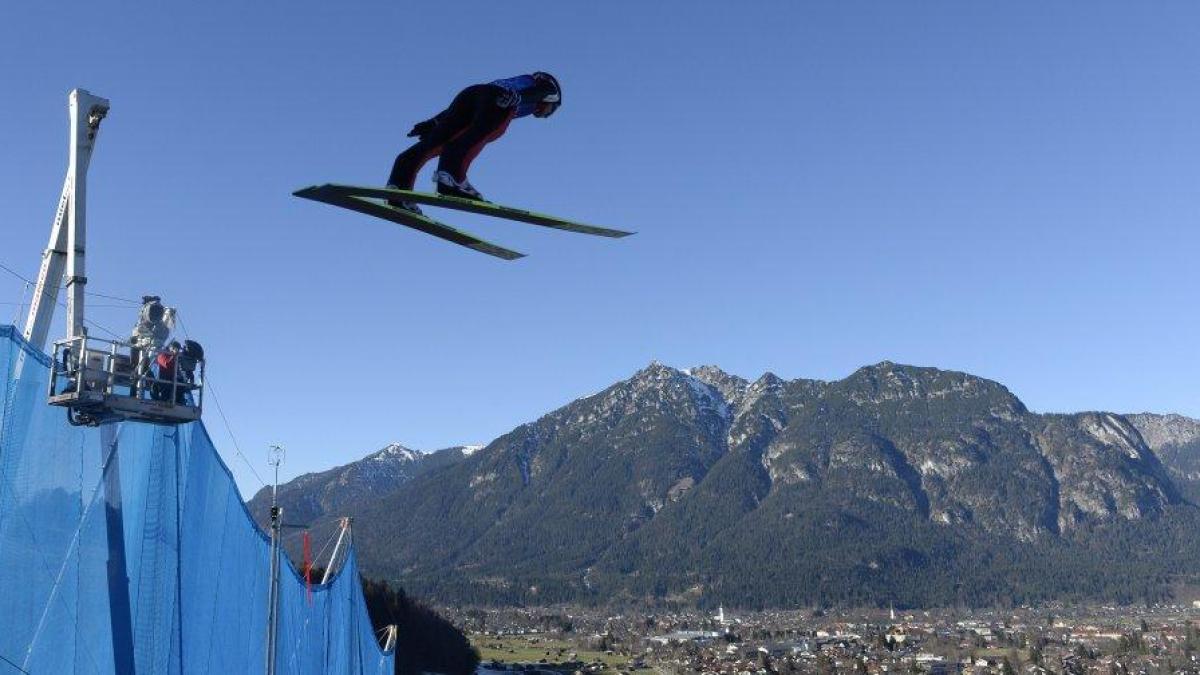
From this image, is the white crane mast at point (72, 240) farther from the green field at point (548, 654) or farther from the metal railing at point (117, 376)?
the green field at point (548, 654)

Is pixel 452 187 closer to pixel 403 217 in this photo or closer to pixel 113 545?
pixel 403 217

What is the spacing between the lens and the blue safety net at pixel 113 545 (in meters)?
12.9

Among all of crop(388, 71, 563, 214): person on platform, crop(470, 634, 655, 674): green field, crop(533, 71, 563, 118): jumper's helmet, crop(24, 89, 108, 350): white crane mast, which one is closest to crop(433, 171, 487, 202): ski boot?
crop(388, 71, 563, 214): person on platform

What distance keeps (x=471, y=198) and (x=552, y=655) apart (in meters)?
157

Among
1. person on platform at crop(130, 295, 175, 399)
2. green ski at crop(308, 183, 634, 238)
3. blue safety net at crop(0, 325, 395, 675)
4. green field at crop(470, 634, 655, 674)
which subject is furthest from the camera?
green field at crop(470, 634, 655, 674)

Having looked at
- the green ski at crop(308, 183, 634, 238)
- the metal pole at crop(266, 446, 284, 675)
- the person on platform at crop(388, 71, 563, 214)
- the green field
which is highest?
the person on platform at crop(388, 71, 563, 214)

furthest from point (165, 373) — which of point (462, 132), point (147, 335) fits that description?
point (462, 132)

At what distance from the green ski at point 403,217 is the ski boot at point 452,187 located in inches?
19.0

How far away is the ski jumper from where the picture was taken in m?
11.5

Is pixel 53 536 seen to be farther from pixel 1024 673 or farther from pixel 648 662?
pixel 648 662

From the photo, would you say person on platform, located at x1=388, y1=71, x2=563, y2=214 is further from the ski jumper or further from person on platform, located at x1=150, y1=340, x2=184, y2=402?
person on platform, located at x1=150, y1=340, x2=184, y2=402

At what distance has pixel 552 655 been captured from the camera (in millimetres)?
160875

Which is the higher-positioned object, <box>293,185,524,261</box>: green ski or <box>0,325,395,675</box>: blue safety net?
<box>293,185,524,261</box>: green ski

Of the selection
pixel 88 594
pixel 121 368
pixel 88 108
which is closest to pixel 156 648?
pixel 88 594
